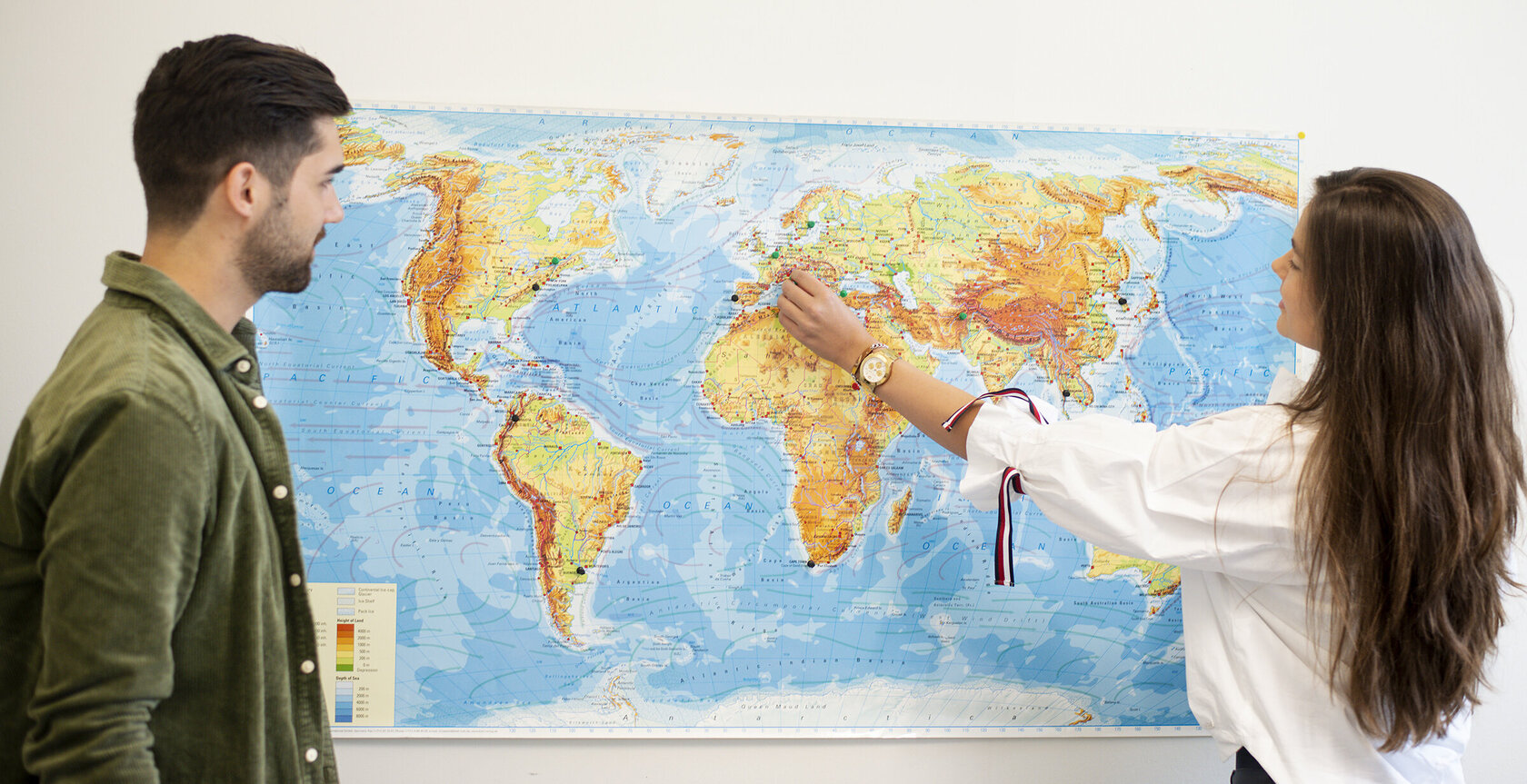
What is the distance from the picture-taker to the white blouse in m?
1.20

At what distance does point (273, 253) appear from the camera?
1070mm

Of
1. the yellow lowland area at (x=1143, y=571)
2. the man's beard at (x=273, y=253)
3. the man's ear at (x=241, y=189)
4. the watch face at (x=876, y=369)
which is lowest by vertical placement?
the yellow lowland area at (x=1143, y=571)

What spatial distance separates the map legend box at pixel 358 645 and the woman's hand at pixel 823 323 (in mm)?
931

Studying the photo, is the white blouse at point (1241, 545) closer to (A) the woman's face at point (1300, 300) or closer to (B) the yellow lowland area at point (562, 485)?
(A) the woman's face at point (1300, 300)

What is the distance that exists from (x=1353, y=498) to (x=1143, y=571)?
24.5 inches

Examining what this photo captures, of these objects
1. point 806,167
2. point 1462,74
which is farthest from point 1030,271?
point 1462,74

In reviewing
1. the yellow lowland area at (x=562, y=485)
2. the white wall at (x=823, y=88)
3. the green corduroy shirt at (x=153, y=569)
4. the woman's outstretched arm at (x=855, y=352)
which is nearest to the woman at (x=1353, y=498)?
the woman's outstretched arm at (x=855, y=352)

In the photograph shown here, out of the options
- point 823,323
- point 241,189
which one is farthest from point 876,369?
Result: point 241,189

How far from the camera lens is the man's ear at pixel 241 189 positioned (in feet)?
3.36

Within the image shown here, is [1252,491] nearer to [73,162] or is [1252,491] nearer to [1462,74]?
[1462,74]

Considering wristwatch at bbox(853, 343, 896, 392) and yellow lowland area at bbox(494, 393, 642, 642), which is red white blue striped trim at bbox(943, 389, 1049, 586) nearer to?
wristwatch at bbox(853, 343, 896, 392)

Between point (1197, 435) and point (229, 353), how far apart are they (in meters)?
1.31

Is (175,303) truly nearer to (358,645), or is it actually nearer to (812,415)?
(358,645)

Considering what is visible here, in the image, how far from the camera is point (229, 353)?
3.37ft
